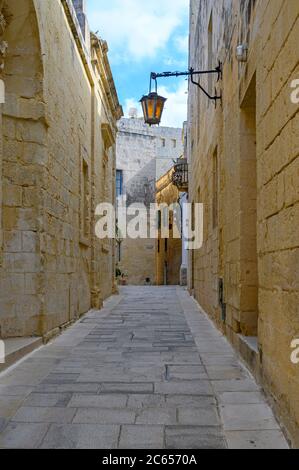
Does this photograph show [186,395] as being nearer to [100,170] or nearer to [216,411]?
[216,411]

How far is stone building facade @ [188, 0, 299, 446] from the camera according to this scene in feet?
9.01

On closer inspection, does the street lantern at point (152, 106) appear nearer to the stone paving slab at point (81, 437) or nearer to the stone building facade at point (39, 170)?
the stone building facade at point (39, 170)

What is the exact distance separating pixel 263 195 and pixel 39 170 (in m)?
2.98

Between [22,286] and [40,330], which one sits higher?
[22,286]

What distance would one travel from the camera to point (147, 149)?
2962 cm

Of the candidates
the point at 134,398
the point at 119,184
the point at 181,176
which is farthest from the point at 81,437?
the point at 119,184

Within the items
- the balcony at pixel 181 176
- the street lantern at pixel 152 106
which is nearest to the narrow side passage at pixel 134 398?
the street lantern at pixel 152 106

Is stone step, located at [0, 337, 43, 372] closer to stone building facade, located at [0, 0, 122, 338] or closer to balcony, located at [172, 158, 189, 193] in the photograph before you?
stone building facade, located at [0, 0, 122, 338]

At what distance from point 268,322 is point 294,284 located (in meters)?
0.78

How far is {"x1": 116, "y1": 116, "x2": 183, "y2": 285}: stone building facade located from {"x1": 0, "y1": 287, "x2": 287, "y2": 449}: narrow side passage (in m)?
21.4

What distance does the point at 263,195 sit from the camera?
355cm

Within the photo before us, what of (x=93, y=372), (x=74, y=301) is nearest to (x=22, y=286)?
(x=93, y=372)

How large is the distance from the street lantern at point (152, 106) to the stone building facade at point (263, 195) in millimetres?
2405

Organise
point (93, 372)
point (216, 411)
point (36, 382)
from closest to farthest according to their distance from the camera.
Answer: point (216, 411) < point (36, 382) < point (93, 372)
